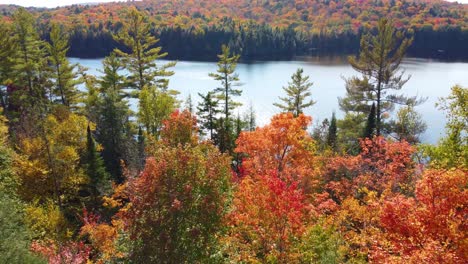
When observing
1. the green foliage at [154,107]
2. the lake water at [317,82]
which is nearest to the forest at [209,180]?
the green foliage at [154,107]

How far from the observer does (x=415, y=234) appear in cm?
1166

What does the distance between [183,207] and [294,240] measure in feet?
17.6

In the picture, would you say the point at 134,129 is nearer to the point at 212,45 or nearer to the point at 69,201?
the point at 69,201

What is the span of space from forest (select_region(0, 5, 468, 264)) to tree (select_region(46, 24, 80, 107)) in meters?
0.13

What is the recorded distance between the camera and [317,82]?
246 ft

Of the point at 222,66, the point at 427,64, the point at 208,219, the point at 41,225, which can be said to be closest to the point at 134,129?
the point at 222,66

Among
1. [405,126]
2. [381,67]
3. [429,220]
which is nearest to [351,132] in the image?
[405,126]

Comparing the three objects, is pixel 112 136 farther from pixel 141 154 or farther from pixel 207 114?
pixel 207 114

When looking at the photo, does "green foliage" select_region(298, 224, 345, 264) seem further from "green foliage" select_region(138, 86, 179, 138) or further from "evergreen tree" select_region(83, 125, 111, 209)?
"green foliage" select_region(138, 86, 179, 138)

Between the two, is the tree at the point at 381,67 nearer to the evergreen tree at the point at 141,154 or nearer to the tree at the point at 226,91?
the tree at the point at 226,91

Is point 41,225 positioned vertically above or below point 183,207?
below

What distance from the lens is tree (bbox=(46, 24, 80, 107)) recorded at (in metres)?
36.1

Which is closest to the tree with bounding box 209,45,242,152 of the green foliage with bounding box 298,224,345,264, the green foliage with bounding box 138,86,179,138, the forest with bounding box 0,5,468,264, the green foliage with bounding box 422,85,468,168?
the forest with bounding box 0,5,468,264

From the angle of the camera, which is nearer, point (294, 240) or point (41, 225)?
point (294, 240)
